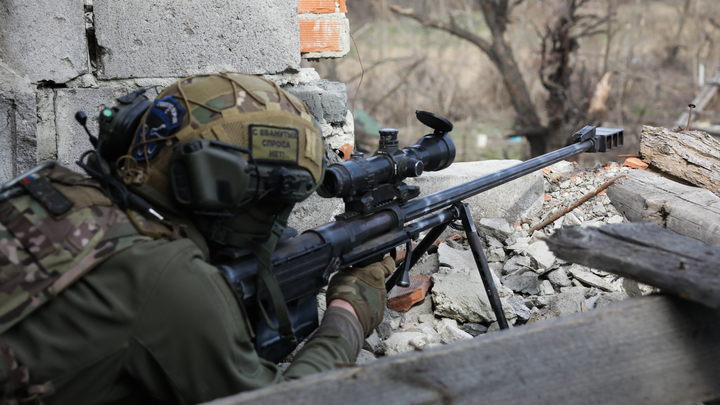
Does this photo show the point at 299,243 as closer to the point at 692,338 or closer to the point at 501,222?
the point at 692,338

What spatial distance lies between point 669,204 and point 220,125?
2.46 meters

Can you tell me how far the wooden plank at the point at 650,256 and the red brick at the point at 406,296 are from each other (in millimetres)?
1541

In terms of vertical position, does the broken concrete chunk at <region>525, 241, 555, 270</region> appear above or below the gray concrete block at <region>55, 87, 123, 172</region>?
below

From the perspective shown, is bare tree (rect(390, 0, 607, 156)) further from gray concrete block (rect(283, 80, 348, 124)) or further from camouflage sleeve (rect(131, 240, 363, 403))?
camouflage sleeve (rect(131, 240, 363, 403))

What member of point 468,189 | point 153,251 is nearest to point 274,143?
point 153,251

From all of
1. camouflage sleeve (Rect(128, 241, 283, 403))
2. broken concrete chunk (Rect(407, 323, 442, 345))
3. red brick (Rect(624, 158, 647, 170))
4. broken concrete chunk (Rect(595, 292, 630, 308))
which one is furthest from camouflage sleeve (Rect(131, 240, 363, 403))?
red brick (Rect(624, 158, 647, 170))

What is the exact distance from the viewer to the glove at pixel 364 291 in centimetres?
225

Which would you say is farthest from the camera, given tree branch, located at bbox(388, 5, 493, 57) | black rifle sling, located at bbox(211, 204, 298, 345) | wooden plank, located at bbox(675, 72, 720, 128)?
tree branch, located at bbox(388, 5, 493, 57)

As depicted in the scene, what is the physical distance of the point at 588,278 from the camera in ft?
11.2

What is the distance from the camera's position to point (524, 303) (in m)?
3.26

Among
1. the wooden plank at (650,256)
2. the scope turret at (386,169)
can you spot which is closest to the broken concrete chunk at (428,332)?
the scope turret at (386,169)

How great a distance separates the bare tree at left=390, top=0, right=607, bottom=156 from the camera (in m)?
8.81

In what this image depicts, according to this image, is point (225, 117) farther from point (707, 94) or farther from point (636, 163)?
→ point (707, 94)

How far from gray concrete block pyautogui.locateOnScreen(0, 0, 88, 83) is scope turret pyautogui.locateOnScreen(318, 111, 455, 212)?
5.17 ft
